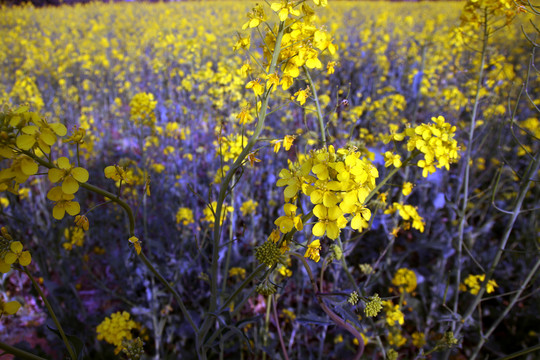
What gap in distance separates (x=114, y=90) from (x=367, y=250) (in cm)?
581

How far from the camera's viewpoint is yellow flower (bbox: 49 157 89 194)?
91 centimetres

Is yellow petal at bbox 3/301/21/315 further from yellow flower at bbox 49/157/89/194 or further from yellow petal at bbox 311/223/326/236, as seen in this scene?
yellow petal at bbox 311/223/326/236

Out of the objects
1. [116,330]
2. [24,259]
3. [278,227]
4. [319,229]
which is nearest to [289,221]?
[319,229]

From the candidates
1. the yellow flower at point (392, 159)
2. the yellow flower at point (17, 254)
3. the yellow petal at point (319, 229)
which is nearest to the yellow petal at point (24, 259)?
the yellow flower at point (17, 254)

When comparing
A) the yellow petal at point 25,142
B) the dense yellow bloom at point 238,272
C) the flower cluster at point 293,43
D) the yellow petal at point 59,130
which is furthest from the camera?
the dense yellow bloom at point 238,272

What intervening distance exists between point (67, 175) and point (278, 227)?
0.76 m

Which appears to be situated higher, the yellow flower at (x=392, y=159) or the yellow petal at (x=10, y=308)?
the yellow flower at (x=392, y=159)

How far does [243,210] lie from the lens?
2.71 meters

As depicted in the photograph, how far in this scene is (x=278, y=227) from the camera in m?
1.28

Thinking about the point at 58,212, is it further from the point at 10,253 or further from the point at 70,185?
the point at 10,253

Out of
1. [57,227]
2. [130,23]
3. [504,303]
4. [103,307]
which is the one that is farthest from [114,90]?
[130,23]

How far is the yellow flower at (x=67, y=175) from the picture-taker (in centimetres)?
91

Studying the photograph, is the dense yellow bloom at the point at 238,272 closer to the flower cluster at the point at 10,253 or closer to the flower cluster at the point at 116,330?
the flower cluster at the point at 116,330

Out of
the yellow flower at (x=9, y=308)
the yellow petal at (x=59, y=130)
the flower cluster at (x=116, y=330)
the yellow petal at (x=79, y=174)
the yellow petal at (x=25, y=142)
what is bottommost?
the flower cluster at (x=116, y=330)
